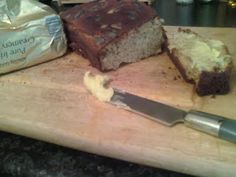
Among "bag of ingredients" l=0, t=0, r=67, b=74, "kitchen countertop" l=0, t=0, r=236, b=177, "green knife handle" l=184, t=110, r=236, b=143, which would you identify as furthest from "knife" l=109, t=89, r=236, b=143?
"bag of ingredients" l=0, t=0, r=67, b=74

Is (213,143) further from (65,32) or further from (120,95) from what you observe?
(65,32)

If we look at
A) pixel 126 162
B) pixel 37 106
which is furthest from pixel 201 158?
pixel 37 106

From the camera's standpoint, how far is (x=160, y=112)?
84 cm

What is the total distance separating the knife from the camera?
75 centimetres

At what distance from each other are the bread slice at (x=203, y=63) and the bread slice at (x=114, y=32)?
94 millimetres

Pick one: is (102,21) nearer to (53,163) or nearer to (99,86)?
(99,86)

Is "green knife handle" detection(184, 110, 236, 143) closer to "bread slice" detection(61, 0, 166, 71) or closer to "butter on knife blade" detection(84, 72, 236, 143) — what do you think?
"butter on knife blade" detection(84, 72, 236, 143)

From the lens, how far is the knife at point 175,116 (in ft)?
2.46

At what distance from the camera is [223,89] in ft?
3.03

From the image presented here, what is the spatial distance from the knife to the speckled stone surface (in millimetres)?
116

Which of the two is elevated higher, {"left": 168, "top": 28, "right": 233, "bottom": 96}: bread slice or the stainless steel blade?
{"left": 168, "top": 28, "right": 233, "bottom": 96}: bread slice

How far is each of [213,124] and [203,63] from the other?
0.23 metres

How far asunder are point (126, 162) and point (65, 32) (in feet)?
1.86


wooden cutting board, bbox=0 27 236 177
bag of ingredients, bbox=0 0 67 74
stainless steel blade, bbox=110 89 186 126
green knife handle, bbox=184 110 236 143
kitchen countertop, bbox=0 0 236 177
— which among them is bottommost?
kitchen countertop, bbox=0 0 236 177
